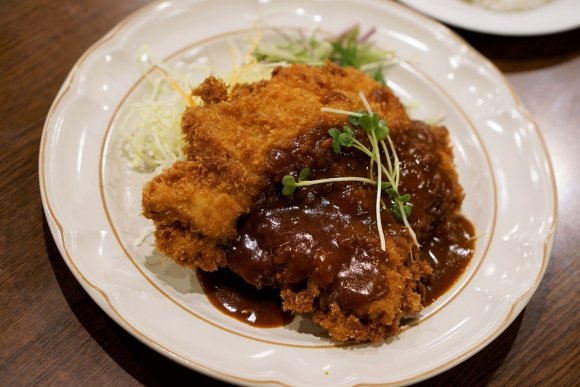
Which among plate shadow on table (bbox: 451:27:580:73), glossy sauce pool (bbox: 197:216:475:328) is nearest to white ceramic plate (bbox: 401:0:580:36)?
plate shadow on table (bbox: 451:27:580:73)

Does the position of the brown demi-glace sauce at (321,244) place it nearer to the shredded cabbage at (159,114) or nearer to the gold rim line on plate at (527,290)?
the gold rim line on plate at (527,290)

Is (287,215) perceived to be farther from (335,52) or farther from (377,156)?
(335,52)

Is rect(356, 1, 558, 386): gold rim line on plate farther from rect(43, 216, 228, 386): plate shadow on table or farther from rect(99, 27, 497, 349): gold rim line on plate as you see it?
rect(43, 216, 228, 386): plate shadow on table

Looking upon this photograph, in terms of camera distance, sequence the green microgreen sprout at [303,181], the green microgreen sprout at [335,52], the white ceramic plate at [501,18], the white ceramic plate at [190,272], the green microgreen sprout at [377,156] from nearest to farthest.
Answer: the white ceramic plate at [190,272] → the green microgreen sprout at [303,181] → the green microgreen sprout at [377,156] → the green microgreen sprout at [335,52] → the white ceramic plate at [501,18]

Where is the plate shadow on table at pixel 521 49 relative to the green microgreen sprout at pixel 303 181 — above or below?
below

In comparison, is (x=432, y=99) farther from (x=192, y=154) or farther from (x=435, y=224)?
(x=192, y=154)

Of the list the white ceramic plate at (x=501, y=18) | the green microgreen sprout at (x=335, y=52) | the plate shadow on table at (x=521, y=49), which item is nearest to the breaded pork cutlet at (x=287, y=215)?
the green microgreen sprout at (x=335, y=52)

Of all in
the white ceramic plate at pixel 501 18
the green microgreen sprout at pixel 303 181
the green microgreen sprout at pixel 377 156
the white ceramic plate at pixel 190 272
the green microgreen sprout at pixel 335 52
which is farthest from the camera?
the white ceramic plate at pixel 501 18

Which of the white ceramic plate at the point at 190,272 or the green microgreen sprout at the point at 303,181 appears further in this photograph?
the green microgreen sprout at the point at 303,181
